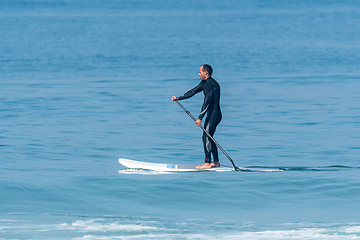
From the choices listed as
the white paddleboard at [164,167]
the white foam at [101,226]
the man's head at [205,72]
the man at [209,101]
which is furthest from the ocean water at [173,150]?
the man's head at [205,72]

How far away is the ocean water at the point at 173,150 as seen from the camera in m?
9.09

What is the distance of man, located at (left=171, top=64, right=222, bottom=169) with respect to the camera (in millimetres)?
12008

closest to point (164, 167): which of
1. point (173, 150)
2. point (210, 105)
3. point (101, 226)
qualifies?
point (210, 105)

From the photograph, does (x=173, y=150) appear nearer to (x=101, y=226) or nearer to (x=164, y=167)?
(x=164, y=167)

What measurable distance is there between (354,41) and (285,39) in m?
9.89

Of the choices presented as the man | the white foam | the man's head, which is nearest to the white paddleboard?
the man

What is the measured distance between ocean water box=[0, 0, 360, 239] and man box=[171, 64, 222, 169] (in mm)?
714

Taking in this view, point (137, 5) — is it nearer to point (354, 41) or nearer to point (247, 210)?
point (354, 41)

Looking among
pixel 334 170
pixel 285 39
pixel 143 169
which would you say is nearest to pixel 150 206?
pixel 143 169

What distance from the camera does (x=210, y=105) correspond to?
12172 mm

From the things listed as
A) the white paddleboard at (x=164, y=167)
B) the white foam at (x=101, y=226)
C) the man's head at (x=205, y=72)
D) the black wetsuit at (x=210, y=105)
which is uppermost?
the man's head at (x=205, y=72)

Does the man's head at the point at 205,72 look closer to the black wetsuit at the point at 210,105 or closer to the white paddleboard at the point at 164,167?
the black wetsuit at the point at 210,105

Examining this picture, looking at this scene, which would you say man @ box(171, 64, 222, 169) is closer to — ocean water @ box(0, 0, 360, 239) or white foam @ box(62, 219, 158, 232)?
ocean water @ box(0, 0, 360, 239)

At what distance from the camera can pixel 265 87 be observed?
32188mm
